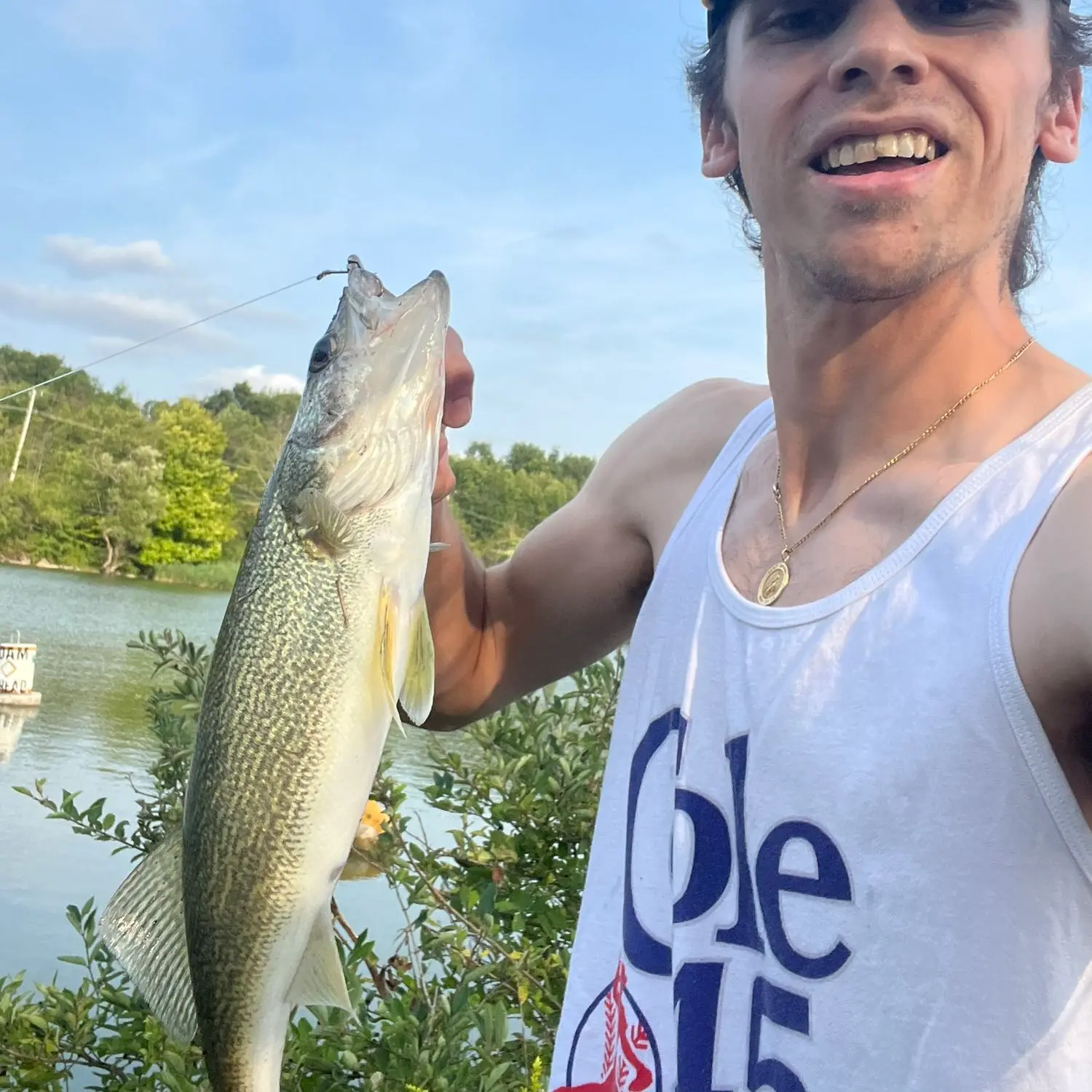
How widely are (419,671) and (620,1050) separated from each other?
664mm

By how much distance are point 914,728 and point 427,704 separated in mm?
857

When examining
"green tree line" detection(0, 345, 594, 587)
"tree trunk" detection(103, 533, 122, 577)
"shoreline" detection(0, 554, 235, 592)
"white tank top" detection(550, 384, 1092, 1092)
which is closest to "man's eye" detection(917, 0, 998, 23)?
"white tank top" detection(550, 384, 1092, 1092)

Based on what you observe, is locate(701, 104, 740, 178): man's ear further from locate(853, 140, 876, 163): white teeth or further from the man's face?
locate(853, 140, 876, 163): white teeth

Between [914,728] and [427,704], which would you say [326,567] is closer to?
[427,704]

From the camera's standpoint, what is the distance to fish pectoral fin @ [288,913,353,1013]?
179cm

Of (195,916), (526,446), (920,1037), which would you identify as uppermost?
(526,446)

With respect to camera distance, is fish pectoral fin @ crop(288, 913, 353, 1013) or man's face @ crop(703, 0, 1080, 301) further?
fish pectoral fin @ crop(288, 913, 353, 1013)

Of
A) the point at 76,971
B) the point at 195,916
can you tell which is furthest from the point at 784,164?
the point at 76,971

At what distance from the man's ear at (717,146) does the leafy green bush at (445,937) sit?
1.54m

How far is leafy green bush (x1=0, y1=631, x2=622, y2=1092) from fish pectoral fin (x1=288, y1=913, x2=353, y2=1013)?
958mm

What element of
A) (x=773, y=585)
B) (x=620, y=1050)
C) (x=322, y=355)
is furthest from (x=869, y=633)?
(x=322, y=355)

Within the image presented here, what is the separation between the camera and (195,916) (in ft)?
5.86

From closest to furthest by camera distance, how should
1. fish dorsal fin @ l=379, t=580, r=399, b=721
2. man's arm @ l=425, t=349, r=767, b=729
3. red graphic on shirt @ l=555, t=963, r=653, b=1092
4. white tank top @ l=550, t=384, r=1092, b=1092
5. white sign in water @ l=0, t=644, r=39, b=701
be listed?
white tank top @ l=550, t=384, r=1092, b=1092
red graphic on shirt @ l=555, t=963, r=653, b=1092
fish dorsal fin @ l=379, t=580, r=399, b=721
man's arm @ l=425, t=349, r=767, b=729
white sign in water @ l=0, t=644, r=39, b=701

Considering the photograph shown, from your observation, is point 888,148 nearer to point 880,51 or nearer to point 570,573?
point 880,51
